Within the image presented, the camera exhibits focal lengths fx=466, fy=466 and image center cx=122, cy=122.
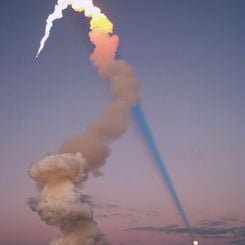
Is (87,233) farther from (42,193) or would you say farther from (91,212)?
(42,193)

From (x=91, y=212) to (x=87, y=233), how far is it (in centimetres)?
479

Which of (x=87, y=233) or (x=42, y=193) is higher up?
(x=42, y=193)

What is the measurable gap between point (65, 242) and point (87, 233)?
5.25m

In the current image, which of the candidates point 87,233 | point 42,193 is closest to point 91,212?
point 87,233

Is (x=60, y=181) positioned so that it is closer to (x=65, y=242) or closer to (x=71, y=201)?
(x=71, y=201)

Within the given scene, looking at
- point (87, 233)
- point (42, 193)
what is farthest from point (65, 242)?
point (42, 193)

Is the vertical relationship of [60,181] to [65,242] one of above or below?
above

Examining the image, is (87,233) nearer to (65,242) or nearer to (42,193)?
(65,242)

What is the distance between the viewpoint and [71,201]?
101 meters

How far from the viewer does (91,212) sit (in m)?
107

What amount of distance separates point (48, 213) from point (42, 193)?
4903mm

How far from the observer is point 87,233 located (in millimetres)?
105188

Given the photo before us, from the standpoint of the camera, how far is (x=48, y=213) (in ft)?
335

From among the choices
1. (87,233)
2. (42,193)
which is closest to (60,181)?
(42,193)
